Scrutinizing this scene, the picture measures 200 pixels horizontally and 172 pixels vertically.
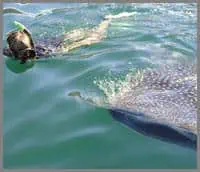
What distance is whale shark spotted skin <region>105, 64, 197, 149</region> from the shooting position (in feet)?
17.2

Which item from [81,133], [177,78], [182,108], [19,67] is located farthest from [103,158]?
[19,67]

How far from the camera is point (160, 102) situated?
5805 mm

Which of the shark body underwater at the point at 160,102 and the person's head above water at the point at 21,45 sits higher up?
the person's head above water at the point at 21,45

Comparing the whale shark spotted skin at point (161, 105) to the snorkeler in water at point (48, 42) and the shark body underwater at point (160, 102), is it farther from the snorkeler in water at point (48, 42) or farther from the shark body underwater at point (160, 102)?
the snorkeler in water at point (48, 42)

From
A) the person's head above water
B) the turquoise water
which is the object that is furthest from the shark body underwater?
the turquoise water

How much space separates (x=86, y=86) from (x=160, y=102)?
1.28 m

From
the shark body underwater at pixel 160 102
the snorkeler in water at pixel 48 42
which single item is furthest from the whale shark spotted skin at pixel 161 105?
the snorkeler in water at pixel 48 42

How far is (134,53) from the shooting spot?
25.5ft

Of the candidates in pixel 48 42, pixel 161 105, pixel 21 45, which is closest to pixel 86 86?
pixel 21 45

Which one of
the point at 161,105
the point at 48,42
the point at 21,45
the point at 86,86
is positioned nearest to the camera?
the point at 161,105

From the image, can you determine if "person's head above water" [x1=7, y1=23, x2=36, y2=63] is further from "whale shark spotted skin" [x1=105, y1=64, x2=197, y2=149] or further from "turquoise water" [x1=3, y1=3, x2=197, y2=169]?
"whale shark spotted skin" [x1=105, y1=64, x2=197, y2=149]

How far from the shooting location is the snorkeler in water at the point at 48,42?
23.5 feet

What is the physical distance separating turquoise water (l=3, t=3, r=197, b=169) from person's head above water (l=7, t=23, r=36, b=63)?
0.15 m

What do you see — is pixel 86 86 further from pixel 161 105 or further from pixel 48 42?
pixel 48 42
